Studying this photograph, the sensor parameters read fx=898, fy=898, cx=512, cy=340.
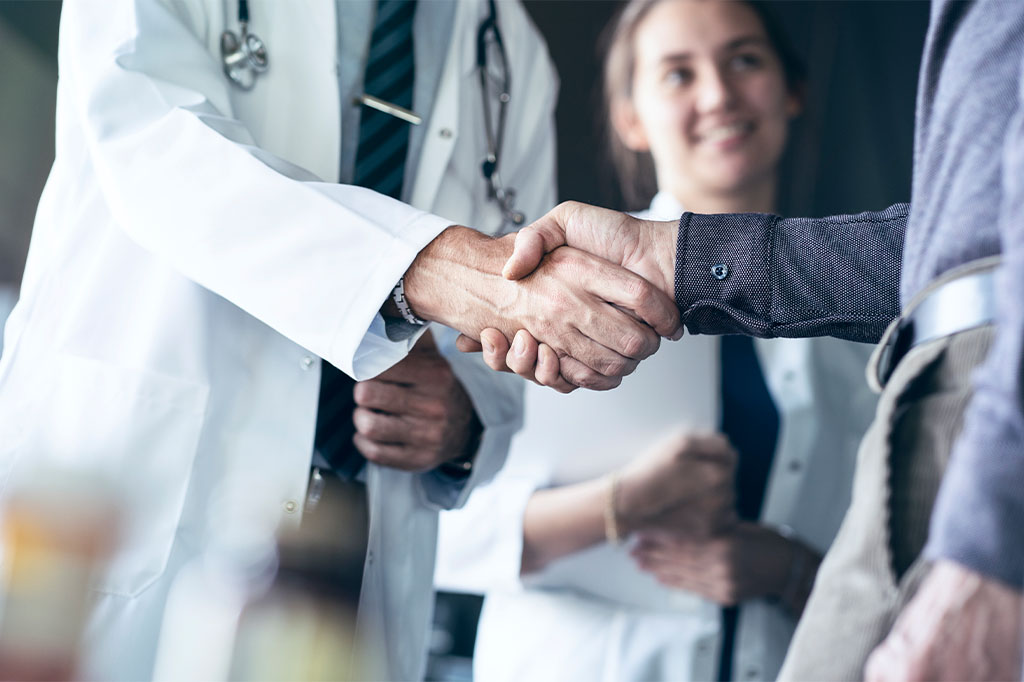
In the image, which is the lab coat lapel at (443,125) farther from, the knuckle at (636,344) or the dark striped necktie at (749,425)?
the dark striped necktie at (749,425)

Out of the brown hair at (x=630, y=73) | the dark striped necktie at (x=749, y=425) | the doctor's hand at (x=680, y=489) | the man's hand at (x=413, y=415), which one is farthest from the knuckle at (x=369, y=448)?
the brown hair at (x=630, y=73)

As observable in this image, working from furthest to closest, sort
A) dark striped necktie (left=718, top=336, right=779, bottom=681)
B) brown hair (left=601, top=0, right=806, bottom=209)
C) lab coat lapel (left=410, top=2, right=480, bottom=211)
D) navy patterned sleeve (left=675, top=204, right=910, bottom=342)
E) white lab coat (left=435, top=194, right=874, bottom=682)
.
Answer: brown hair (left=601, top=0, right=806, bottom=209)
dark striped necktie (left=718, top=336, right=779, bottom=681)
white lab coat (left=435, top=194, right=874, bottom=682)
lab coat lapel (left=410, top=2, right=480, bottom=211)
navy patterned sleeve (left=675, top=204, right=910, bottom=342)

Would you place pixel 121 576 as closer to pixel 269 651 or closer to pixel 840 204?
pixel 269 651

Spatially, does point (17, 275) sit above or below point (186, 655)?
above

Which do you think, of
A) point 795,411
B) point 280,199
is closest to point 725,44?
point 795,411

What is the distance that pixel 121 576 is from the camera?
31.3 inches

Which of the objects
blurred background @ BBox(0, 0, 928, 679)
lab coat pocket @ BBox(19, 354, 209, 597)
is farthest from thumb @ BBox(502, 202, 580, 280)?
blurred background @ BBox(0, 0, 928, 679)

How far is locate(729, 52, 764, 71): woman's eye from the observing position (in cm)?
158

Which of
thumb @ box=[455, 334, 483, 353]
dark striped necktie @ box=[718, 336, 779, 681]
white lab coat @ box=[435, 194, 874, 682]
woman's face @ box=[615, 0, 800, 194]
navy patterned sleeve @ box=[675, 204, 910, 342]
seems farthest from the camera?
woman's face @ box=[615, 0, 800, 194]

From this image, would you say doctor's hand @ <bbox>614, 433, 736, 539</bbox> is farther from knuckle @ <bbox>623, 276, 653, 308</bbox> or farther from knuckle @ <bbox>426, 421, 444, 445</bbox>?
knuckle @ <bbox>623, 276, 653, 308</bbox>

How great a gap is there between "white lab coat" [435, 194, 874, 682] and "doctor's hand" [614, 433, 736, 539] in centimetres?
6

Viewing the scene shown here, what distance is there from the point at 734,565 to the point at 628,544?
0.51 feet

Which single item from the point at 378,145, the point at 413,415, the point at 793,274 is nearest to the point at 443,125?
the point at 378,145

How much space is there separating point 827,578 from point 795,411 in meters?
0.96
